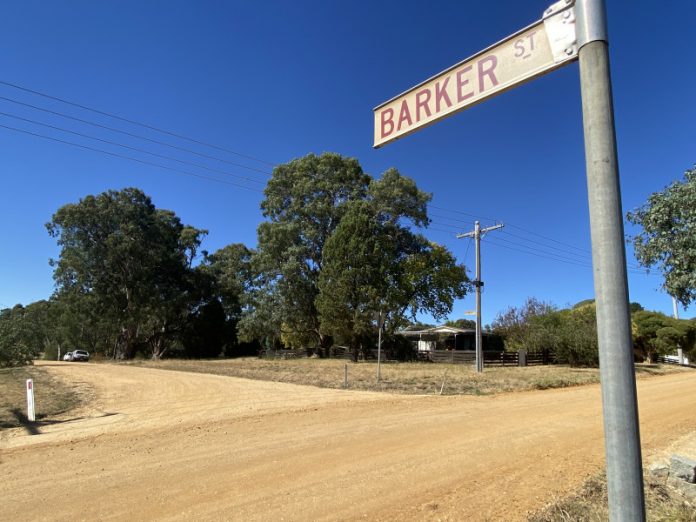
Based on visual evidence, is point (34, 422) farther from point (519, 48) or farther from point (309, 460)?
point (519, 48)

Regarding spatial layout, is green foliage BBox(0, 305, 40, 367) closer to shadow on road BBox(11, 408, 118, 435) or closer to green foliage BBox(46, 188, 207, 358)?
shadow on road BBox(11, 408, 118, 435)

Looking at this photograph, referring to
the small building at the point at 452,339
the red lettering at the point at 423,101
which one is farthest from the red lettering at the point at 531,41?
the small building at the point at 452,339

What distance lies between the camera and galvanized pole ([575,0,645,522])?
6.54ft

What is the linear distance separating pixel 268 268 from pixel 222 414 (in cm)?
3225

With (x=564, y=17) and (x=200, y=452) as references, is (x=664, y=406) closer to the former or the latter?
(x=200, y=452)

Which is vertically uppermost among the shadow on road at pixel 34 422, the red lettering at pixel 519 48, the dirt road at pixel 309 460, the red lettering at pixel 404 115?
the red lettering at pixel 519 48

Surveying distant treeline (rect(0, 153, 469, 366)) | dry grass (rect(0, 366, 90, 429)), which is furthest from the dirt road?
distant treeline (rect(0, 153, 469, 366))

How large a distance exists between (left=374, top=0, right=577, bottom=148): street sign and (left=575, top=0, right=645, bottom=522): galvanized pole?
14 centimetres

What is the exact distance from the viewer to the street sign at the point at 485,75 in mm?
2389

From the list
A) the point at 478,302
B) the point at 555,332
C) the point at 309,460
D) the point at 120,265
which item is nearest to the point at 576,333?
the point at 555,332

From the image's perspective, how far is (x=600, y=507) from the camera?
4.69 metres

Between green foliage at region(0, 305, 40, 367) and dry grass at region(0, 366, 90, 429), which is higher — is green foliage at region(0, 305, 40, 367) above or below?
above

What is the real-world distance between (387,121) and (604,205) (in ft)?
5.19

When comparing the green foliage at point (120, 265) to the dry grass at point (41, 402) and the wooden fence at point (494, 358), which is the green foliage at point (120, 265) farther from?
the dry grass at point (41, 402)
